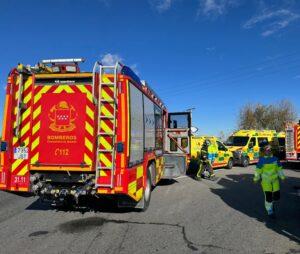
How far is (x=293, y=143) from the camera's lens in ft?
71.7

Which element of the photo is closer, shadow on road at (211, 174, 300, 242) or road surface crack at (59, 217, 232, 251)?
road surface crack at (59, 217, 232, 251)

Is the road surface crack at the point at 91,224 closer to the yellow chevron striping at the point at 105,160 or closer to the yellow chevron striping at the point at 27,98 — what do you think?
the yellow chevron striping at the point at 105,160

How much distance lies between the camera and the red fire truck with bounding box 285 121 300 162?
71.3 feet

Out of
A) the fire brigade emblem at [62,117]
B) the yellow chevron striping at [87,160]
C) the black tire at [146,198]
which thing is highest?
the fire brigade emblem at [62,117]

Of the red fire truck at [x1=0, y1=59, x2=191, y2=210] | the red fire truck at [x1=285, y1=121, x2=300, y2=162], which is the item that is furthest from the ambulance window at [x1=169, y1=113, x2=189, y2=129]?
the red fire truck at [x1=285, y1=121, x2=300, y2=162]

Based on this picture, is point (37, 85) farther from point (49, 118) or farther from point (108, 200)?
A: point (108, 200)

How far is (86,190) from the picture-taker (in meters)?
7.66

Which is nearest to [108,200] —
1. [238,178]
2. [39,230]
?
[39,230]

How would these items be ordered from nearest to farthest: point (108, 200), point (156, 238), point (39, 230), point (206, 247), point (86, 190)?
1. point (206, 247)
2. point (156, 238)
3. point (39, 230)
4. point (86, 190)
5. point (108, 200)

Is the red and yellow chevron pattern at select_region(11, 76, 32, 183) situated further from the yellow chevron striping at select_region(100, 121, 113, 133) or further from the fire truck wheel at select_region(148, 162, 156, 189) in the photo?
the fire truck wheel at select_region(148, 162, 156, 189)

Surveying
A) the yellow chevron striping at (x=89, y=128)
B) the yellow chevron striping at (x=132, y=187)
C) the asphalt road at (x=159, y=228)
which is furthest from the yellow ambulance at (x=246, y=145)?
the yellow chevron striping at (x=89, y=128)

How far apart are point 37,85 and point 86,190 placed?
2445 millimetres

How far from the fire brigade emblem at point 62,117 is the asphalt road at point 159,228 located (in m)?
1.94

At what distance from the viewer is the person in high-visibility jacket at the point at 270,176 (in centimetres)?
828
